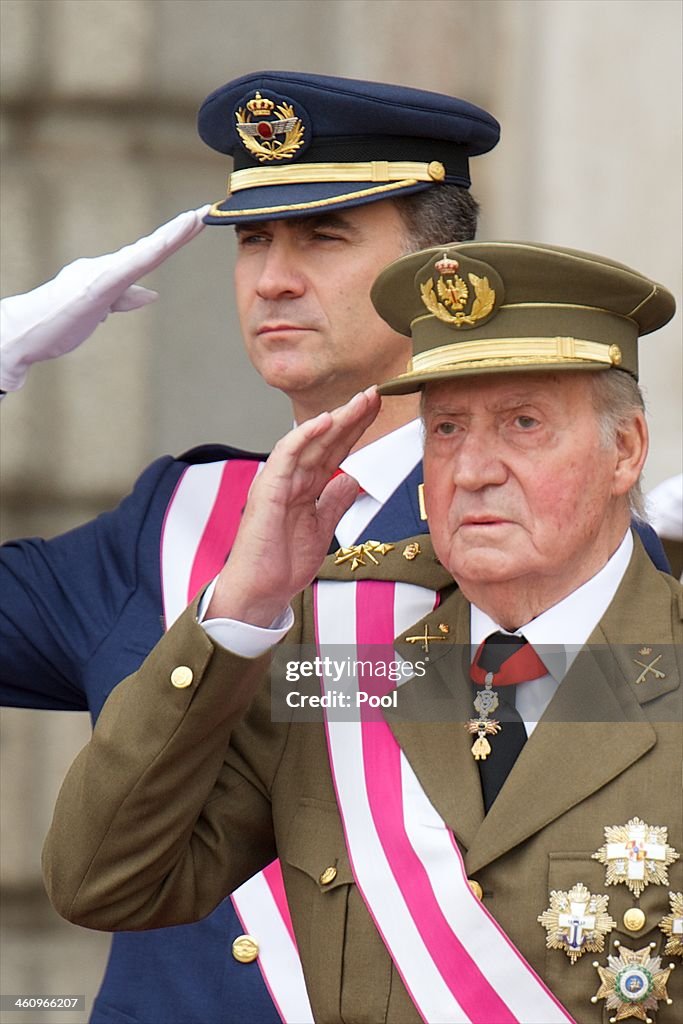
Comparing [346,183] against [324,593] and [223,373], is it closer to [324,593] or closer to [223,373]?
[324,593]

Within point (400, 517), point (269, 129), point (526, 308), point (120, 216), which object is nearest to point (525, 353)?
point (526, 308)

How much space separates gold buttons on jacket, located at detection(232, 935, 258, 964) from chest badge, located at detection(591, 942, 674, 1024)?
1.06 metres

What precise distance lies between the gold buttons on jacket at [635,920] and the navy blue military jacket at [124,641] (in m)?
1.01

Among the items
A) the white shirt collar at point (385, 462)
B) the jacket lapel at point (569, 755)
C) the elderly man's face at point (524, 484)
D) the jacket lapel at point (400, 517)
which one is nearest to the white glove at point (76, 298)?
the white shirt collar at point (385, 462)

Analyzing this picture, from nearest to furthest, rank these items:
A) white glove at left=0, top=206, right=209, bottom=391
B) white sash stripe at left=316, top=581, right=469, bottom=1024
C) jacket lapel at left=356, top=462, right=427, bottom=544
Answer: white sash stripe at left=316, top=581, right=469, bottom=1024, jacket lapel at left=356, top=462, right=427, bottom=544, white glove at left=0, top=206, right=209, bottom=391

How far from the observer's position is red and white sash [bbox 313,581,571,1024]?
9.05 ft

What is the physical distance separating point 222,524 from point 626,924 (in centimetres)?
148

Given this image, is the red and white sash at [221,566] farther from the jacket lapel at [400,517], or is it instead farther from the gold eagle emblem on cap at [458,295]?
the gold eagle emblem on cap at [458,295]

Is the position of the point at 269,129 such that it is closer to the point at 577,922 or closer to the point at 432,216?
the point at 432,216

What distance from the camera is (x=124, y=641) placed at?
389 centimetres

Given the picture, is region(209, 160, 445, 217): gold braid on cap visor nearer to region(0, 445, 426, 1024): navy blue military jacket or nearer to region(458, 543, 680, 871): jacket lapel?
region(0, 445, 426, 1024): navy blue military jacket

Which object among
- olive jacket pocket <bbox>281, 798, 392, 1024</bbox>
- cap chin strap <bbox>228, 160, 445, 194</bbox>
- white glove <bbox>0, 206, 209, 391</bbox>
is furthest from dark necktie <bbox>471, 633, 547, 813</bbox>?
white glove <bbox>0, 206, 209, 391</bbox>

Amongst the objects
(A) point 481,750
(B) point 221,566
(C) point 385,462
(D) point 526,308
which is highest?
(D) point 526,308

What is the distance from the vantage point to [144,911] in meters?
2.97
